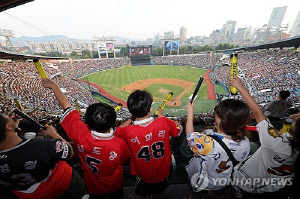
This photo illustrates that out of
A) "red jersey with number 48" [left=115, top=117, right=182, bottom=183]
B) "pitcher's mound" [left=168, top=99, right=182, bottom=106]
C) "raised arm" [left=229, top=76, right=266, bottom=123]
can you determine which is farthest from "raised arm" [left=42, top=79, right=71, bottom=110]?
"pitcher's mound" [left=168, top=99, right=182, bottom=106]

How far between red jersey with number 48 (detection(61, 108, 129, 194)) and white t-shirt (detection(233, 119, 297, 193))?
1.63m

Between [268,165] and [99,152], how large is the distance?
2012 mm

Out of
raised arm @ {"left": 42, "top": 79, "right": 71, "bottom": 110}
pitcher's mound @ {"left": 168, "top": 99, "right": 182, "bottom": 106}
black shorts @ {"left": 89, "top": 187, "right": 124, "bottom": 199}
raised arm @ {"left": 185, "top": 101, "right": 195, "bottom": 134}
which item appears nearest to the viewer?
raised arm @ {"left": 185, "top": 101, "right": 195, "bottom": 134}

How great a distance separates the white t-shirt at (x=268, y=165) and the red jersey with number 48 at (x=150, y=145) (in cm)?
99

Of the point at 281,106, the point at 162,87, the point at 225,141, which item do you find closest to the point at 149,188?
the point at 225,141

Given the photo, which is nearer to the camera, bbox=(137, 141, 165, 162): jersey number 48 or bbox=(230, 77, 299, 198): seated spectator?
bbox=(230, 77, 299, 198): seated spectator

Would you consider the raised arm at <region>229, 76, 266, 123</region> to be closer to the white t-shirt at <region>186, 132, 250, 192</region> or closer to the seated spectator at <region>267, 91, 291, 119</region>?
the white t-shirt at <region>186, 132, 250, 192</region>

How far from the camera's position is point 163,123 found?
6.15 ft

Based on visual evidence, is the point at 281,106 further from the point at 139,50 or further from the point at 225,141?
the point at 139,50

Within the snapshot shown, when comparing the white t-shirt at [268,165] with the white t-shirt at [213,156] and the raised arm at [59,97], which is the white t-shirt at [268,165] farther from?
the raised arm at [59,97]

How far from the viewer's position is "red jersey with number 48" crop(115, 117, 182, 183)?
1.78 metres

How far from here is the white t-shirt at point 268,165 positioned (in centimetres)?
141

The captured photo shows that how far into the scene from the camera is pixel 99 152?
165 cm

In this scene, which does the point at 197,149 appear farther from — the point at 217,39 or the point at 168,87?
the point at 217,39
